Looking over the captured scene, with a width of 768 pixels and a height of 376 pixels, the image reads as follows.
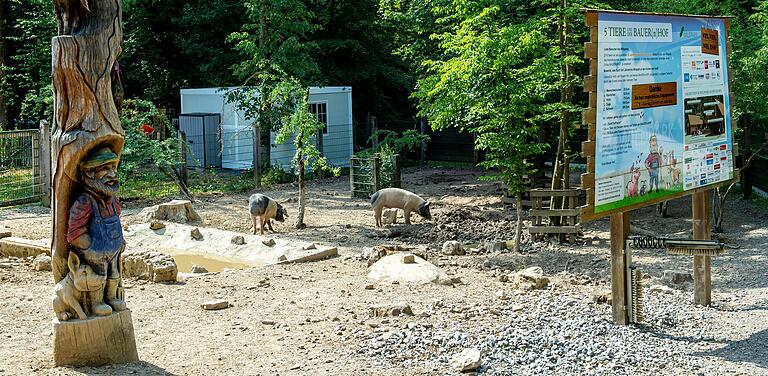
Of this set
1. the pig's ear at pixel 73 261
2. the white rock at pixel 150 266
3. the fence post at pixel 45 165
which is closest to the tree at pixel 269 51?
the fence post at pixel 45 165

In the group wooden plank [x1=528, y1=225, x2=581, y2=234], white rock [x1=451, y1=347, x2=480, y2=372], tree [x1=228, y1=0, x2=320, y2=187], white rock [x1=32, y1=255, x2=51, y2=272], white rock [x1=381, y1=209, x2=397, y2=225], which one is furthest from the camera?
tree [x1=228, y1=0, x2=320, y2=187]

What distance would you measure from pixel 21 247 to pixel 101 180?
268 inches

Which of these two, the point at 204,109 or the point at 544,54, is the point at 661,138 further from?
the point at 204,109

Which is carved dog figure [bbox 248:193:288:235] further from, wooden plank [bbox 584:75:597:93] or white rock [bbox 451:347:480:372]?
wooden plank [bbox 584:75:597:93]

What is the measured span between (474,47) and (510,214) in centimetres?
483

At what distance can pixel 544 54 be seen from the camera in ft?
49.7

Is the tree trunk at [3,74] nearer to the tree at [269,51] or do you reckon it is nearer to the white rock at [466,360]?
the tree at [269,51]

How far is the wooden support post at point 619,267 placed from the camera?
9.03m

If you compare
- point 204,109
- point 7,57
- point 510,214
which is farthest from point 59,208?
point 7,57

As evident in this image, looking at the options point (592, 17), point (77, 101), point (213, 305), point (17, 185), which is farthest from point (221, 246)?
point (592, 17)

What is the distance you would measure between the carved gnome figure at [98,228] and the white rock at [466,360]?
277 cm

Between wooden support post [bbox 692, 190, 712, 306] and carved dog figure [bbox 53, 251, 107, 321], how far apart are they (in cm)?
621

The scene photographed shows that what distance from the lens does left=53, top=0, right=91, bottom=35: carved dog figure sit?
7.43 meters

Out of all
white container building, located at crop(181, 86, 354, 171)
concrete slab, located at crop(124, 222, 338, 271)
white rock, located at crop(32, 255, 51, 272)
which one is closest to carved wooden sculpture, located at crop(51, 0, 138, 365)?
white rock, located at crop(32, 255, 51, 272)
